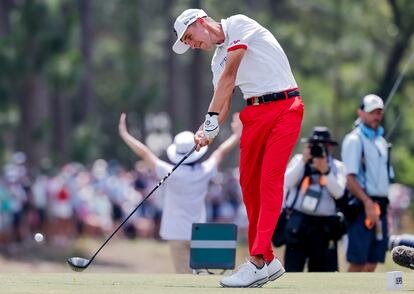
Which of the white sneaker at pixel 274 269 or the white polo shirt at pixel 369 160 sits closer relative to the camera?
the white sneaker at pixel 274 269

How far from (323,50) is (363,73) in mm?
2585

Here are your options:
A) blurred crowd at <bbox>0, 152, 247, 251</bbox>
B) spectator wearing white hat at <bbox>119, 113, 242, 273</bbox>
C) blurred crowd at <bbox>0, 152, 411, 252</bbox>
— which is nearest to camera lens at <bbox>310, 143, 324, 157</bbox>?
spectator wearing white hat at <bbox>119, 113, 242, 273</bbox>

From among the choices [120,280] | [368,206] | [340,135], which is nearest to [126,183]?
[340,135]

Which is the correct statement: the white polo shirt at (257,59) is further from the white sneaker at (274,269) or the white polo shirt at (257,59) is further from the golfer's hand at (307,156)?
the golfer's hand at (307,156)

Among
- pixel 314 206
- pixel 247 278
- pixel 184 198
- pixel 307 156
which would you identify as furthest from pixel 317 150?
pixel 247 278

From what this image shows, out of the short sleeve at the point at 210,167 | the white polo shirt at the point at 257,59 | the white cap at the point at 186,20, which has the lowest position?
the short sleeve at the point at 210,167

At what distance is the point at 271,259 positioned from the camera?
11.4 meters

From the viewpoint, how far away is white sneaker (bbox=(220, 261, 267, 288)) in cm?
1112

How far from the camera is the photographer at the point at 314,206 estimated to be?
14586 mm

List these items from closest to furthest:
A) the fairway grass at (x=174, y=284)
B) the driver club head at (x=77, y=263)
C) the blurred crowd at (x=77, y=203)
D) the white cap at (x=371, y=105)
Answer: the fairway grass at (x=174, y=284)
the driver club head at (x=77, y=263)
the white cap at (x=371, y=105)
the blurred crowd at (x=77, y=203)

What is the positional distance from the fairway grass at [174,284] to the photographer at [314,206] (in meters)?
2.03

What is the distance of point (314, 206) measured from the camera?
47.9 ft

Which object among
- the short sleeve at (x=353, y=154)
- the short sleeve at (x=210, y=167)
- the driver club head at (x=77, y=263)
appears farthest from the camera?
the short sleeve at (x=210, y=167)

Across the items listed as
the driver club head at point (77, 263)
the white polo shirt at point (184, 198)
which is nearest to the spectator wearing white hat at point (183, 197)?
the white polo shirt at point (184, 198)
